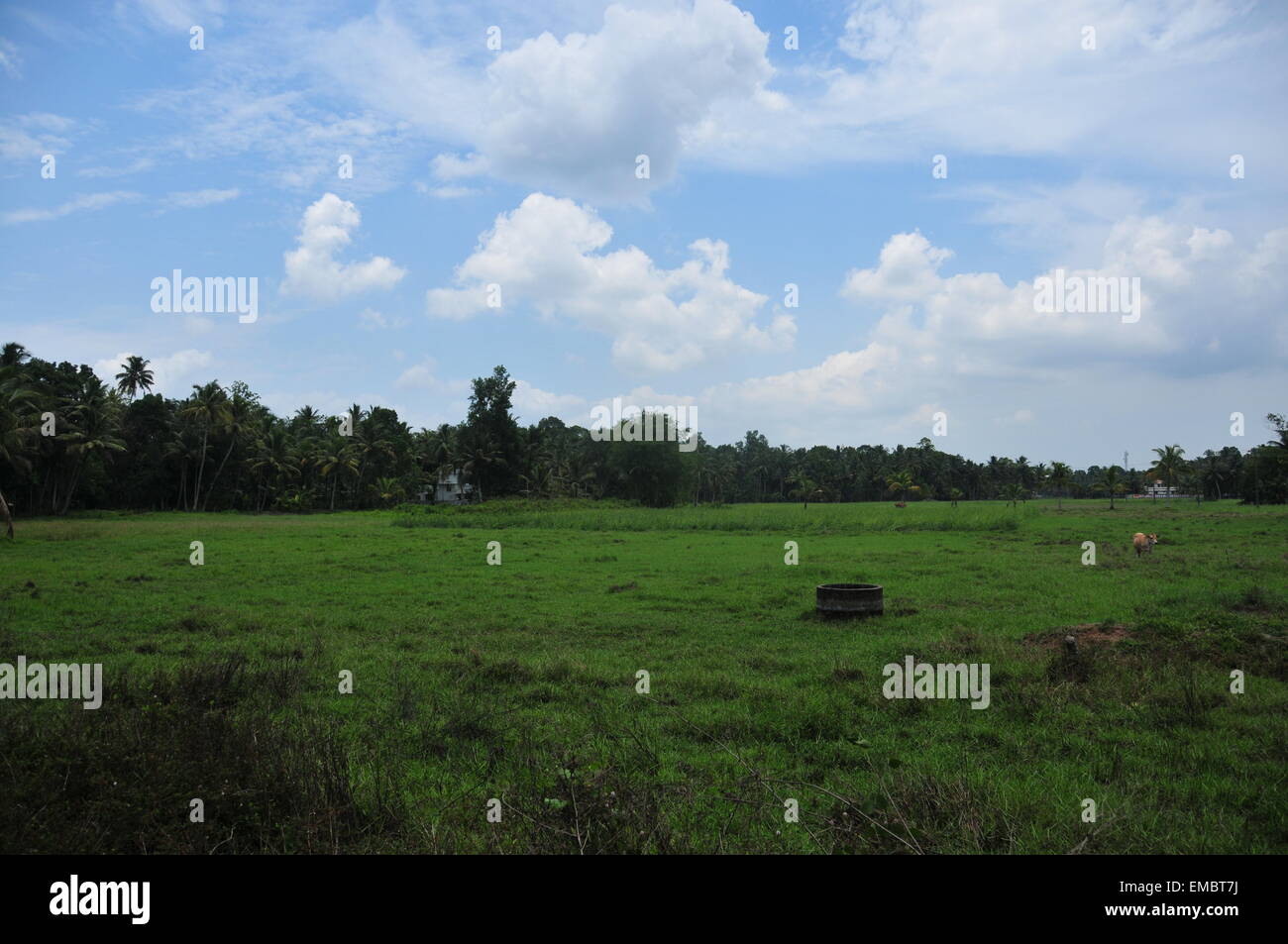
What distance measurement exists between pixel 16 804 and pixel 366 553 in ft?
86.5

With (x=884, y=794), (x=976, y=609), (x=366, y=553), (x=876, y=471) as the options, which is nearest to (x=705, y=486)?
(x=876, y=471)

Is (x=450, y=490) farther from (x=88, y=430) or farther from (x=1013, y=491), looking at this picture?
(x=1013, y=491)

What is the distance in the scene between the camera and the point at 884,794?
620 centimetres

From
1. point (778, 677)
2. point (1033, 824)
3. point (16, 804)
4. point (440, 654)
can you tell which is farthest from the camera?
point (440, 654)

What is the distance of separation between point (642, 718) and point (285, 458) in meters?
84.8

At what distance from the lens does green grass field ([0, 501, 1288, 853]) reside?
5.60m

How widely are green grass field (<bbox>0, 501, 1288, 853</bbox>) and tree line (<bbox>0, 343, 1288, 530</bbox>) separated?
165 feet

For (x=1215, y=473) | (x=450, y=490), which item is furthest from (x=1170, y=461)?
(x=450, y=490)

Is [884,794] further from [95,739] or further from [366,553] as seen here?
[366,553]

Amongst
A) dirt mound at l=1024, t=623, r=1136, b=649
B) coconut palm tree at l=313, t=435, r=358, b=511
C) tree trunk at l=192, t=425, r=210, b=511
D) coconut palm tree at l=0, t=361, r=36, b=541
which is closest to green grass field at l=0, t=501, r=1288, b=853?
dirt mound at l=1024, t=623, r=1136, b=649

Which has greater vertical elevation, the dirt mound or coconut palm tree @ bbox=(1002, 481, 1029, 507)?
coconut palm tree @ bbox=(1002, 481, 1029, 507)

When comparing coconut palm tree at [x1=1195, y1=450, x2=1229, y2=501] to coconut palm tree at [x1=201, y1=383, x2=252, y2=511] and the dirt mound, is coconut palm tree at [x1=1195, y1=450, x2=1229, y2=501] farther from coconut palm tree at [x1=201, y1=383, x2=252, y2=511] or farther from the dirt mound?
coconut palm tree at [x1=201, y1=383, x2=252, y2=511]

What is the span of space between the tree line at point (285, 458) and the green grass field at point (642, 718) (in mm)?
50160

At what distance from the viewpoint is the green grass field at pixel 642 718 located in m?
5.60
